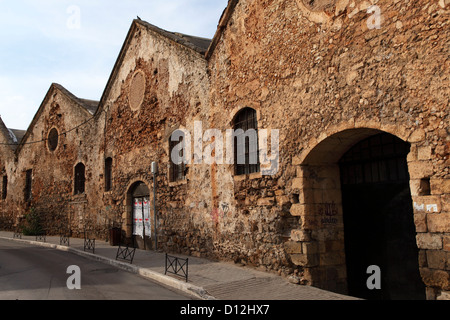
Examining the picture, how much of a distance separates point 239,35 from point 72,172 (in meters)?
13.0

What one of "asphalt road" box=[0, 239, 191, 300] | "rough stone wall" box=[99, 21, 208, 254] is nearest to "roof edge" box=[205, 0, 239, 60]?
"rough stone wall" box=[99, 21, 208, 254]

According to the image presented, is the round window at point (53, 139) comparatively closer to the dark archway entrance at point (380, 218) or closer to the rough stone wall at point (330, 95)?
the rough stone wall at point (330, 95)

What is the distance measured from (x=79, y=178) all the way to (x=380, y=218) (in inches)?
596

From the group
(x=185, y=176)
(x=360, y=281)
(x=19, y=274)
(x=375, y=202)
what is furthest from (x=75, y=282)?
(x=375, y=202)

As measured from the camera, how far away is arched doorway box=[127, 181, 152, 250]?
13.4 m

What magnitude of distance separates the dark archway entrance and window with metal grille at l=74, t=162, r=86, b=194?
14.2 metres

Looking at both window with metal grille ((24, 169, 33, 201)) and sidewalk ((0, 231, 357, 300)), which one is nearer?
sidewalk ((0, 231, 357, 300))

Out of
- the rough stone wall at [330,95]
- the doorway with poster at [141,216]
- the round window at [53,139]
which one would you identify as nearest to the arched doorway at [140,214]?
the doorway with poster at [141,216]

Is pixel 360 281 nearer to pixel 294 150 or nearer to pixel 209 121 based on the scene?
pixel 294 150

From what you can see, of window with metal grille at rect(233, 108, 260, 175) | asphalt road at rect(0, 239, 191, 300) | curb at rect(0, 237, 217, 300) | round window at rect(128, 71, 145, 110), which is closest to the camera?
asphalt road at rect(0, 239, 191, 300)

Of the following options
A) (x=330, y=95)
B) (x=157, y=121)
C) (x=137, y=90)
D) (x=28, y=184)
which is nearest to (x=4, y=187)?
(x=28, y=184)

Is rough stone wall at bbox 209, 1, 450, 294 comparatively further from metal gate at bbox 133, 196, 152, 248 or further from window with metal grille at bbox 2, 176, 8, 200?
window with metal grille at bbox 2, 176, 8, 200

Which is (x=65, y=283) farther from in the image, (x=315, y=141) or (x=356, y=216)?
(x=356, y=216)

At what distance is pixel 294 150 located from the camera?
7633 millimetres
